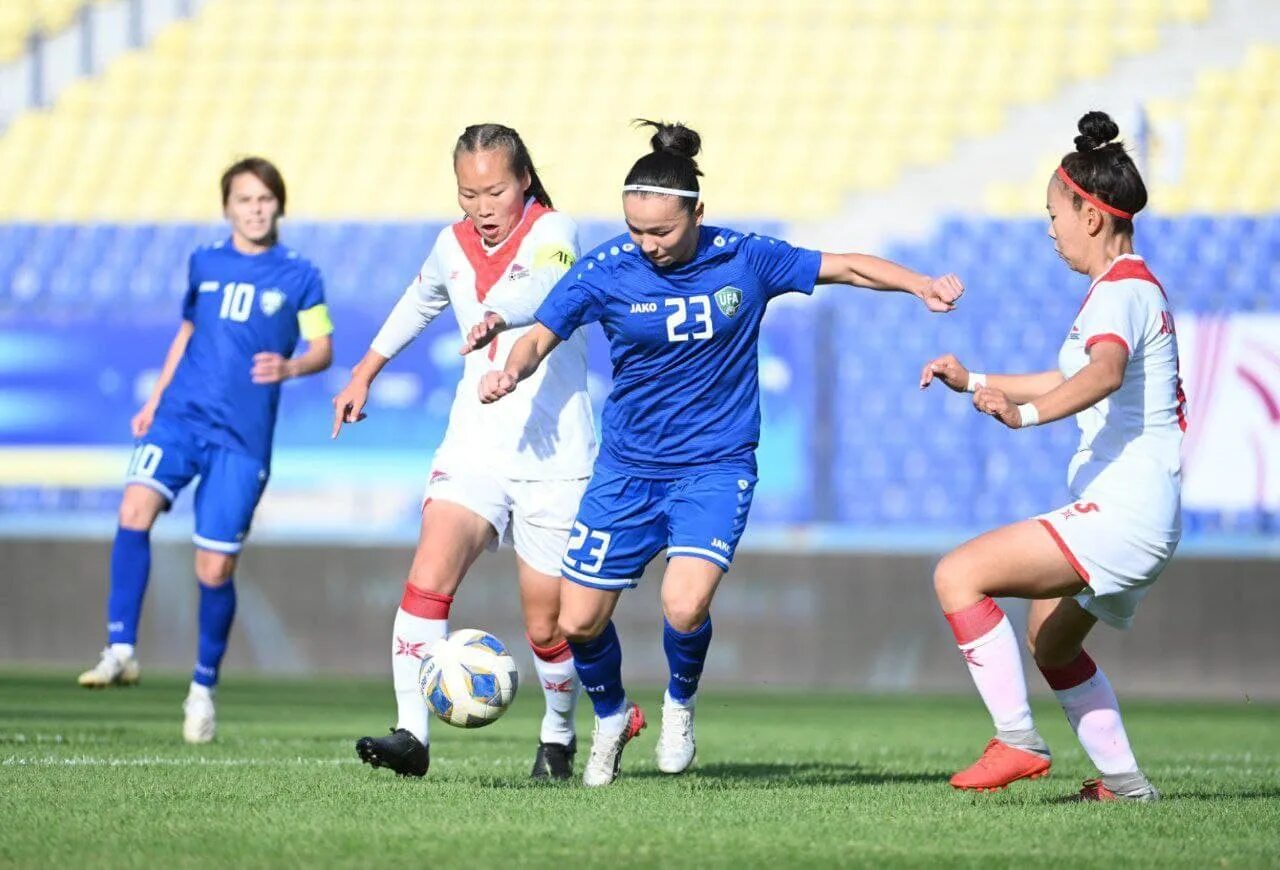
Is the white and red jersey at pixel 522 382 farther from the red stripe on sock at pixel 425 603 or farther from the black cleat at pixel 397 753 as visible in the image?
the black cleat at pixel 397 753

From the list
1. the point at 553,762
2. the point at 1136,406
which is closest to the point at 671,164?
the point at 1136,406

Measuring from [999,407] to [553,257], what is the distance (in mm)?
1848

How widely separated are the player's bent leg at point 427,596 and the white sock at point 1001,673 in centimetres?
165

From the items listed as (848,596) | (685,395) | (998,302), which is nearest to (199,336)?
(685,395)

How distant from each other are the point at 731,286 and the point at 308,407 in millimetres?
8435

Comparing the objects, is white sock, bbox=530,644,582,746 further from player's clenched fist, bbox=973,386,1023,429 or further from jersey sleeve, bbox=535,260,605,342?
player's clenched fist, bbox=973,386,1023,429

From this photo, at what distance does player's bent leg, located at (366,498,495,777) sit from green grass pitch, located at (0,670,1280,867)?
242 millimetres

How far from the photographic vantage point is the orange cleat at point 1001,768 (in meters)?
5.86

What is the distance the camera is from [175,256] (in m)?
16.1

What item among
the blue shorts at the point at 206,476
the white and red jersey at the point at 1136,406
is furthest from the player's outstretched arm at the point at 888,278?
the blue shorts at the point at 206,476

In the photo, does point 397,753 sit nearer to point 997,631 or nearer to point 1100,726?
point 997,631

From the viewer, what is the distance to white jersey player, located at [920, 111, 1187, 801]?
223 inches

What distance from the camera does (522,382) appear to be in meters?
6.74

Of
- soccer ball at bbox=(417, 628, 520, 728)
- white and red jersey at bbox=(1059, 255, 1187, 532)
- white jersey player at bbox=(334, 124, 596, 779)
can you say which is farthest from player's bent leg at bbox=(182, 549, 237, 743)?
white and red jersey at bbox=(1059, 255, 1187, 532)
